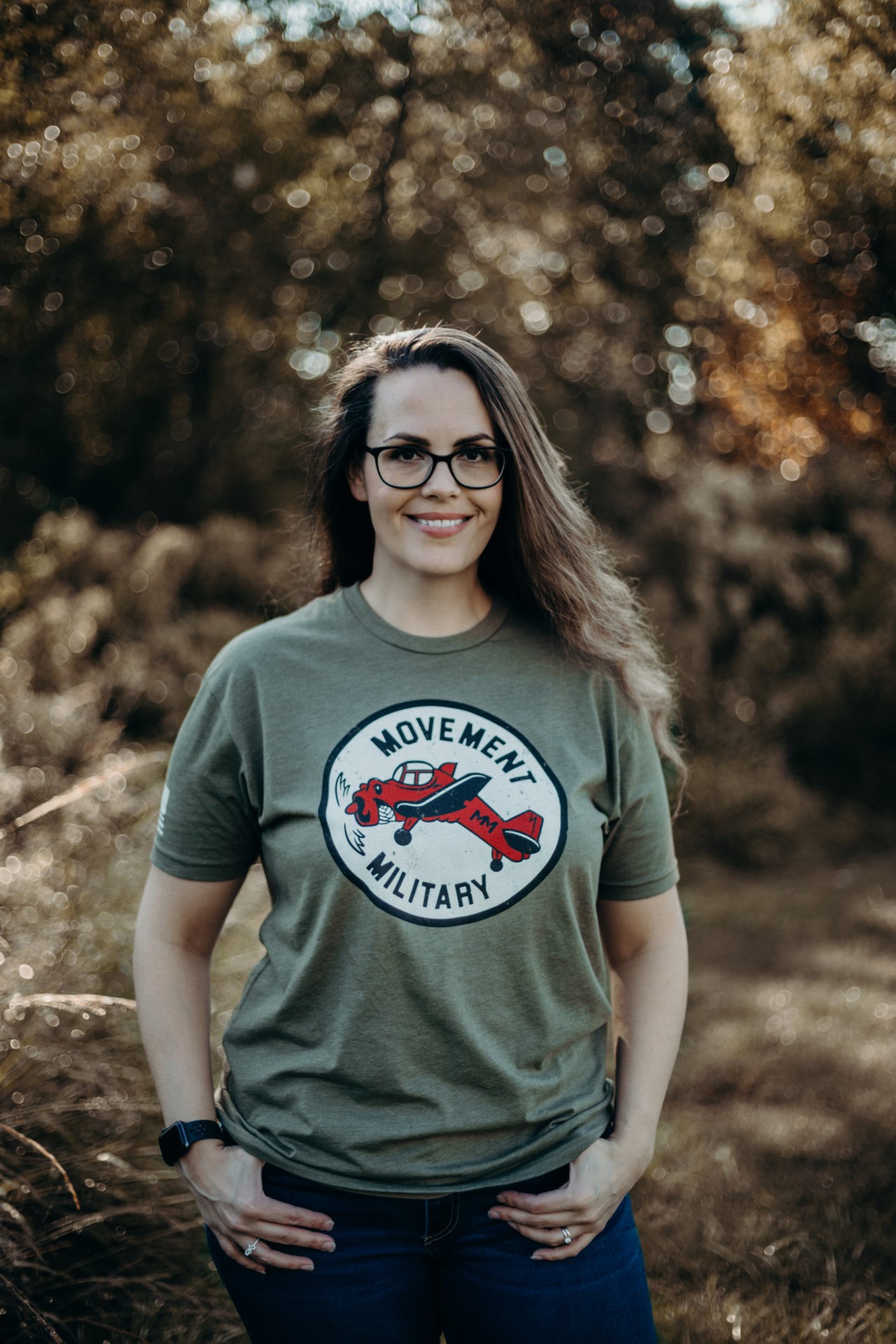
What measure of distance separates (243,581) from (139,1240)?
459 centimetres

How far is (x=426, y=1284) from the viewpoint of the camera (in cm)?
147

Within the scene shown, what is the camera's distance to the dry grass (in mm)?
2158

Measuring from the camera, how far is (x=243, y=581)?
6.36 metres

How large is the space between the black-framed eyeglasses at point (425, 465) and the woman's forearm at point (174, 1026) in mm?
894

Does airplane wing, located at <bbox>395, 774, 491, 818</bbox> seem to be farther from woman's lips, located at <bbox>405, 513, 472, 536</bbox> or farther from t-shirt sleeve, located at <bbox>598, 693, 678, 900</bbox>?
woman's lips, located at <bbox>405, 513, 472, 536</bbox>

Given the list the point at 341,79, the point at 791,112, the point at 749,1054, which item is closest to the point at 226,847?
the point at 791,112

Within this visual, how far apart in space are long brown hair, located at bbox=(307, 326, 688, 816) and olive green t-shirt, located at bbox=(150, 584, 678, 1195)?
0.09 metres

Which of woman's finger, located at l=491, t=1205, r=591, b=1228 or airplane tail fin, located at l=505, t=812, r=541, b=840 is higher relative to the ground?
airplane tail fin, located at l=505, t=812, r=541, b=840

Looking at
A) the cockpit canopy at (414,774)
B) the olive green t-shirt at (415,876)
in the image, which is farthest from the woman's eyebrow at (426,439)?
the cockpit canopy at (414,774)

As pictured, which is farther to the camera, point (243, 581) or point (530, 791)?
point (243, 581)

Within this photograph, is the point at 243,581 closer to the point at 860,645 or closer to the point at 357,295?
the point at 357,295

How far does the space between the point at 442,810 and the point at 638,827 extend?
A: 0.36 meters

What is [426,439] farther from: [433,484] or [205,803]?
[205,803]

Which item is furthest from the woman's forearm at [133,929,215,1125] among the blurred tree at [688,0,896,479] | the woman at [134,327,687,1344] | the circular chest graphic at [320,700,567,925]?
the blurred tree at [688,0,896,479]
